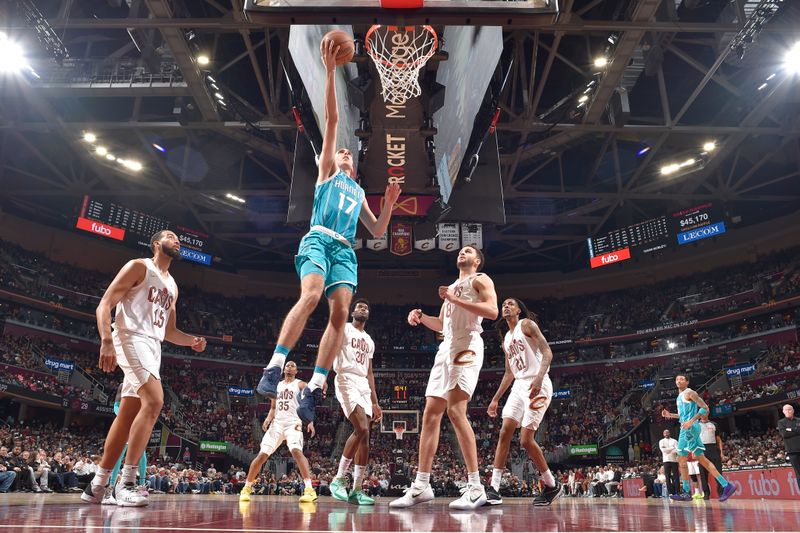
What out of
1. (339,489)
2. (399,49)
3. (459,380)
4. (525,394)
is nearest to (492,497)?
(525,394)

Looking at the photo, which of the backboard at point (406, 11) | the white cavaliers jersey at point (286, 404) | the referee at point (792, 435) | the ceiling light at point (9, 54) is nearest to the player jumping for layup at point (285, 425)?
the white cavaliers jersey at point (286, 404)

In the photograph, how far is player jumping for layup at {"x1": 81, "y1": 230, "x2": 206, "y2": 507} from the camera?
15.4ft

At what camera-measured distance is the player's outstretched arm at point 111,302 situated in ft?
14.5

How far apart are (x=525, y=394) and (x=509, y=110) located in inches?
487

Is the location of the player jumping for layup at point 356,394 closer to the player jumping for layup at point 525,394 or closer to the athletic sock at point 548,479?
the player jumping for layup at point 525,394

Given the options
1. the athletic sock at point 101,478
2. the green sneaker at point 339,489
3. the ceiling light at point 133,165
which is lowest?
the green sneaker at point 339,489

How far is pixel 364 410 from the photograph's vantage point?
22.6 ft

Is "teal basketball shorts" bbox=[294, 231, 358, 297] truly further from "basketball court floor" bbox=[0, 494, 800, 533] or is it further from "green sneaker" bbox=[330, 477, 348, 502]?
"green sneaker" bbox=[330, 477, 348, 502]

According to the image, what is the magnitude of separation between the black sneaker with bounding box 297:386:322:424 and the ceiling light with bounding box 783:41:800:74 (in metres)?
16.6

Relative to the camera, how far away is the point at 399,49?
32.6ft

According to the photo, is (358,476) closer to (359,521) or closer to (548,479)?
(548,479)

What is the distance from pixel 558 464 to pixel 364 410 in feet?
81.4

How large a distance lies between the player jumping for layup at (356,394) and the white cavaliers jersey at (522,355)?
182 cm

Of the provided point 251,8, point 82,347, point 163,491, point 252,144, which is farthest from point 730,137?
point 82,347
